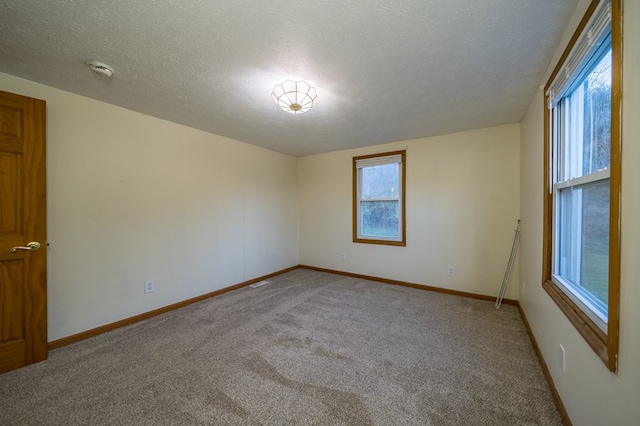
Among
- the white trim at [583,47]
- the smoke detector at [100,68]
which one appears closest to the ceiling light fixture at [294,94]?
the smoke detector at [100,68]

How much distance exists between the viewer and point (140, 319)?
8.95 feet

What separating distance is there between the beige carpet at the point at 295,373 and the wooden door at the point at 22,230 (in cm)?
22

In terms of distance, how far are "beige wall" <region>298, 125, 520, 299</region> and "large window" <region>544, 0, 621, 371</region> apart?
4.84ft

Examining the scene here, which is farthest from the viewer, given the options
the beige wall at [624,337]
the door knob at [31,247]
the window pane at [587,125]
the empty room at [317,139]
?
the door knob at [31,247]

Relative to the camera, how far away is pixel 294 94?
203cm

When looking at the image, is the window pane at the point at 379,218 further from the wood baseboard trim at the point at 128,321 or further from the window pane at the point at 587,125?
the window pane at the point at 587,125

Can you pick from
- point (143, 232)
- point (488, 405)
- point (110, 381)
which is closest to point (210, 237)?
point (143, 232)

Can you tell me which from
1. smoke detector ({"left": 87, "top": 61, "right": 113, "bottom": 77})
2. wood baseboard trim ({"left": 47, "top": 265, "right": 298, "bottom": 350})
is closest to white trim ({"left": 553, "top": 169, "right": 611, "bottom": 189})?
smoke detector ({"left": 87, "top": 61, "right": 113, "bottom": 77})

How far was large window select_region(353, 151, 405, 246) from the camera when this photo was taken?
4.02 m

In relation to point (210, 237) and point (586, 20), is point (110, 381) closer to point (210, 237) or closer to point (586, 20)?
point (210, 237)

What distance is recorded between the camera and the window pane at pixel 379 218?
4.12 m

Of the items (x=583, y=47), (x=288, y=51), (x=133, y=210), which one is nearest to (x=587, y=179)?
(x=583, y=47)

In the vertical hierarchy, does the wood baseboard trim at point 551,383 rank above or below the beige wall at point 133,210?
below

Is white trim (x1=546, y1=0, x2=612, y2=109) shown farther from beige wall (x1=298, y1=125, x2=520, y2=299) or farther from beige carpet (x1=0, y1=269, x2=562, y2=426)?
beige carpet (x1=0, y1=269, x2=562, y2=426)
